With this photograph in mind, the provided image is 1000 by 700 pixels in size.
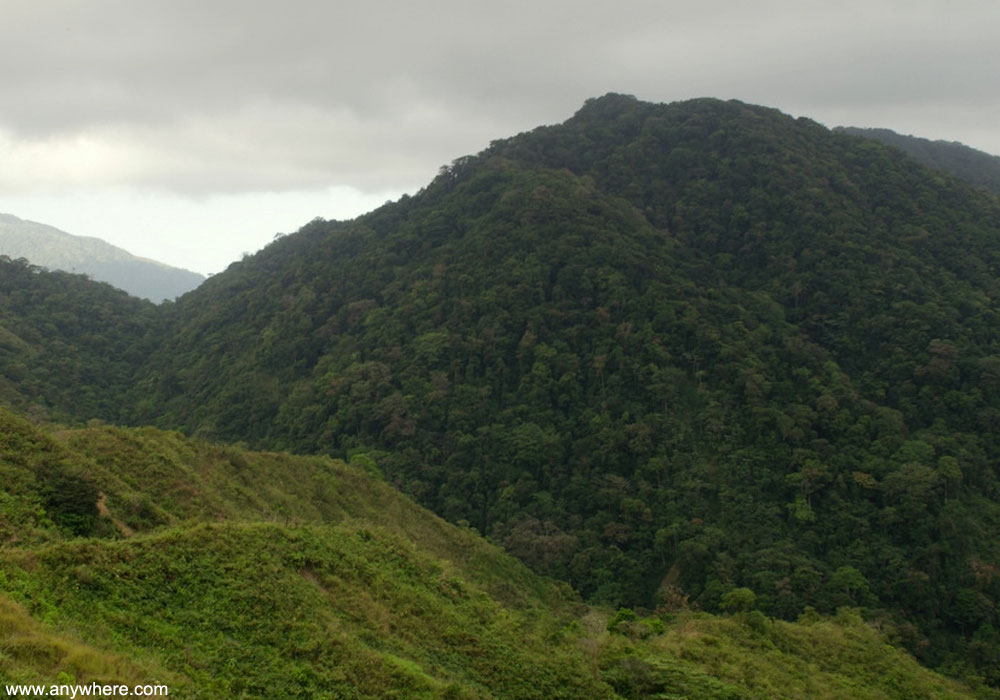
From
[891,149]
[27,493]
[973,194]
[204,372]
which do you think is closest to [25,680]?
[27,493]

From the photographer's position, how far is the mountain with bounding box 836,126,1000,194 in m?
79.3

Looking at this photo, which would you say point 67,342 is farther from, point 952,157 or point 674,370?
point 952,157

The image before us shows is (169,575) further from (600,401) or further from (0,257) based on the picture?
(0,257)

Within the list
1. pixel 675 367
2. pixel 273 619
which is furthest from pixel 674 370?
pixel 273 619

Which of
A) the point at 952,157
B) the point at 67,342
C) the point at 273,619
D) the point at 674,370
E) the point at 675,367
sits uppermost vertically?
the point at 952,157

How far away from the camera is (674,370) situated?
43.5 m

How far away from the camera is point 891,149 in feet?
212

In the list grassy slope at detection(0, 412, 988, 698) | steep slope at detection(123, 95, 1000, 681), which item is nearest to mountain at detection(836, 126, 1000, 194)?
steep slope at detection(123, 95, 1000, 681)

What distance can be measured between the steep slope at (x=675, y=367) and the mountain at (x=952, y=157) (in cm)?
2453

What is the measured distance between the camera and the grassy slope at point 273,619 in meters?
10.0

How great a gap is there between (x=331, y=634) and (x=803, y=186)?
194ft

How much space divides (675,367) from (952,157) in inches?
2846

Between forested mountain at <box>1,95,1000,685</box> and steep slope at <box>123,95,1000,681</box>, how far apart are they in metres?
0.18

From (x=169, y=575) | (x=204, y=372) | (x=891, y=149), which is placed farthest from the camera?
(x=891, y=149)
